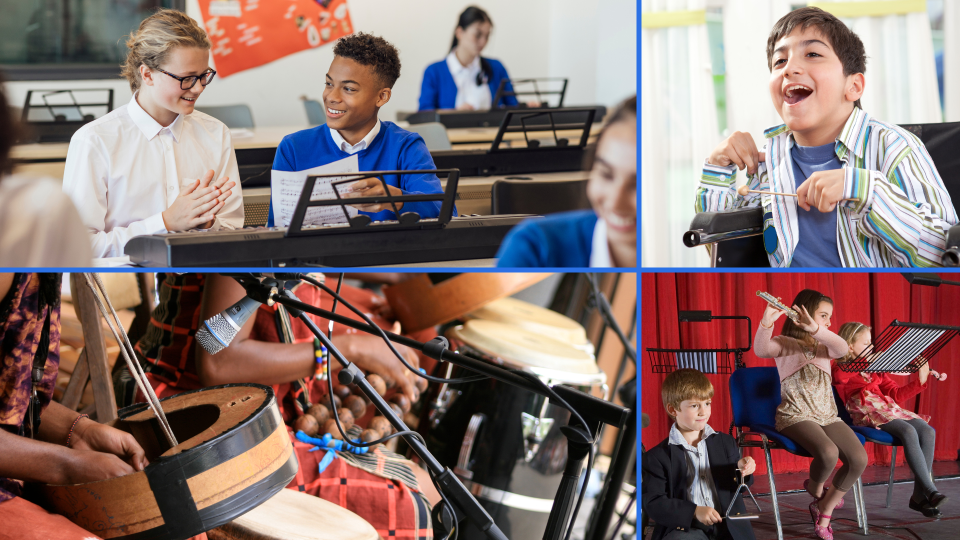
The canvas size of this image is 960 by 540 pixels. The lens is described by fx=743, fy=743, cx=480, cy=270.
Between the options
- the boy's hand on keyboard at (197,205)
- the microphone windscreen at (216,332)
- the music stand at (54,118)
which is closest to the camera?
the microphone windscreen at (216,332)

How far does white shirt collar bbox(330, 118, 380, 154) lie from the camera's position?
176cm

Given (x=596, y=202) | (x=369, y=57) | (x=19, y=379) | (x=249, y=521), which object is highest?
(x=369, y=57)

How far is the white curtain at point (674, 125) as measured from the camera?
8.93 feet

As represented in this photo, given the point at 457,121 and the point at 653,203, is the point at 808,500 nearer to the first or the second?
the point at 653,203

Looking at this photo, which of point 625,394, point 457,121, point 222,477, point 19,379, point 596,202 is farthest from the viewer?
point 457,121

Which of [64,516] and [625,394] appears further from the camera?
[625,394]

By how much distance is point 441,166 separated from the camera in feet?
7.66

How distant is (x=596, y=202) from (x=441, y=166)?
100cm

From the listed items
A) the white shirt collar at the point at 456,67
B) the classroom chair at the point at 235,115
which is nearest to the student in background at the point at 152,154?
the classroom chair at the point at 235,115

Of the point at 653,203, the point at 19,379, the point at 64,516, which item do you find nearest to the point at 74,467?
the point at 64,516

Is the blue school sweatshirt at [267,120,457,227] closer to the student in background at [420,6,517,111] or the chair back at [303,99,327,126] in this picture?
the student in background at [420,6,517,111]

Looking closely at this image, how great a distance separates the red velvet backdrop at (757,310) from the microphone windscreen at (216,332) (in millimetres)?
592

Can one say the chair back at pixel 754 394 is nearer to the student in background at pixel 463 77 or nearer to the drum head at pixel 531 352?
the drum head at pixel 531 352

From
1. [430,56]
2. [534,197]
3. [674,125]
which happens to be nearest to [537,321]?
[534,197]
